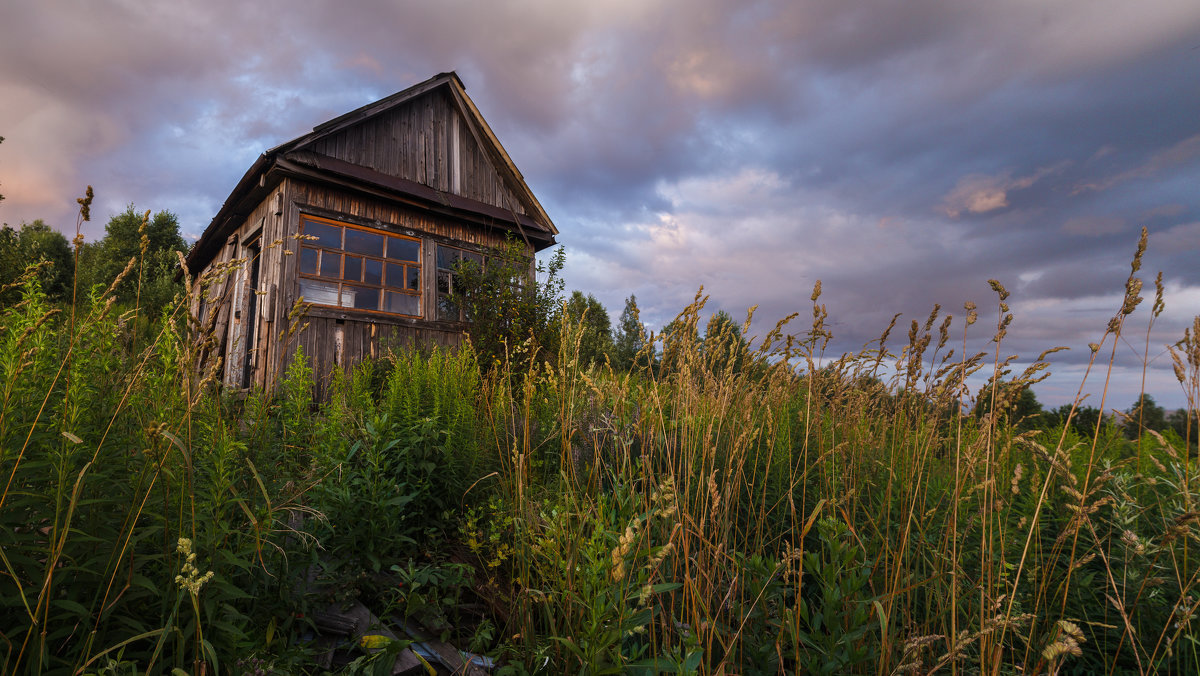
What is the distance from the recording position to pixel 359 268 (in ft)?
28.3

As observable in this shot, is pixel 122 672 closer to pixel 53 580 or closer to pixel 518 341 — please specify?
pixel 53 580

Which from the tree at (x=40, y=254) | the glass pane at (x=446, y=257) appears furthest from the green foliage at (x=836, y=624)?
the tree at (x=40, y=254)

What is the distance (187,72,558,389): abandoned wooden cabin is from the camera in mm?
7934

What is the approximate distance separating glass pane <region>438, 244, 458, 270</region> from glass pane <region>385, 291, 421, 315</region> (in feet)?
3.12

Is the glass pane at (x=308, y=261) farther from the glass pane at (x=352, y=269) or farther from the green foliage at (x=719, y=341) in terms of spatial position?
the green foliage at (x=719, y=341)

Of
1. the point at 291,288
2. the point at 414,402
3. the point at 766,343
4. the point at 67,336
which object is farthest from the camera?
the point at 291,288

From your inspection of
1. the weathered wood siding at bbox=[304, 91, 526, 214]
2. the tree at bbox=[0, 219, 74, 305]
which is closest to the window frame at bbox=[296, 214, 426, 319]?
the weathered wood siding at bbox=[304, 91, 526, 214]

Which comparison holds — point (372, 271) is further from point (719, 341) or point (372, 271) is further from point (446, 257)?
point (719, 341)

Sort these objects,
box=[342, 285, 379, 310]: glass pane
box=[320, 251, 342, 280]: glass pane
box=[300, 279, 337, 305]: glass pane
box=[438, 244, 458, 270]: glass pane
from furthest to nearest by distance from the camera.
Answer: box=[438, 244, 458, 270]: glass pane
box=[342, 285, 379, 310]: glass pane
box=[320, 251, 342, 280]: glass pane
box=[300, 279, 337, 305]: glass pane

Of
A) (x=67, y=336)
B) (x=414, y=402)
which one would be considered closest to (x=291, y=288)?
(x=414, y=402)

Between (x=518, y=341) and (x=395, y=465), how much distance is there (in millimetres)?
5663

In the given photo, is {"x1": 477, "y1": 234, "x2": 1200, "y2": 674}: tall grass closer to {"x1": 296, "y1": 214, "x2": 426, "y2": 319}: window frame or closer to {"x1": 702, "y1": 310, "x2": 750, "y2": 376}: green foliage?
{"x1": 702, "y1": 310, "x2": 750, "y2": 376}: green foliage

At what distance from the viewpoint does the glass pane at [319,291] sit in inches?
317

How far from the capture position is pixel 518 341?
27.5 ft
